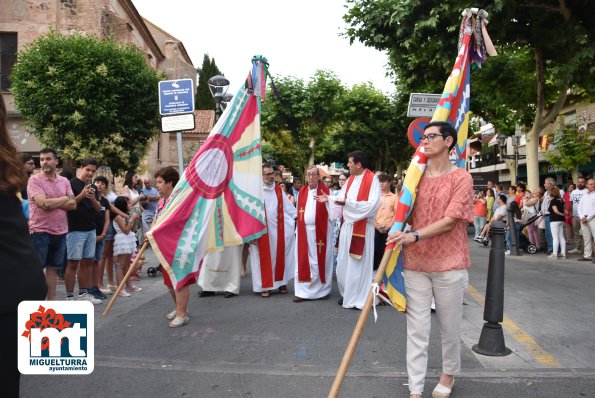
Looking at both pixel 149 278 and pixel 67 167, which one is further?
pixel 67 167

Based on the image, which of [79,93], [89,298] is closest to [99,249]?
[89,298]

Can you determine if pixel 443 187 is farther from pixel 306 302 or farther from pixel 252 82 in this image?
pixel 306 302

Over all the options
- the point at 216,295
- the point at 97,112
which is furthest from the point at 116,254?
the point at 97,112

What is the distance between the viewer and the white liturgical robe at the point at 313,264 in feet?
24.9

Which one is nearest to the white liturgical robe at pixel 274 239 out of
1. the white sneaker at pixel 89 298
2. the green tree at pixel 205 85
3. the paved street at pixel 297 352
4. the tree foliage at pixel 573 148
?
the paved street at pixel 297 352

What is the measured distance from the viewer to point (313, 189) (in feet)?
25.9

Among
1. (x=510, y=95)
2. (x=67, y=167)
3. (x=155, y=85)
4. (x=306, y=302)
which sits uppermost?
(x=155, y=85)

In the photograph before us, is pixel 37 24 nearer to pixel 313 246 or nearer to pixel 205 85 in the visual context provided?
pixel 313 246

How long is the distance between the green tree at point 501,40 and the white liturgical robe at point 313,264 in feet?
14.6

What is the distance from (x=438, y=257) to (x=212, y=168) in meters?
3.19

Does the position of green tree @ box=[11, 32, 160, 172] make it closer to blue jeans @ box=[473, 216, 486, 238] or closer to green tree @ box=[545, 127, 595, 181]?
blue jeans @ box=[473, 216, 486, 238]

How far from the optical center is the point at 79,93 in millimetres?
18719

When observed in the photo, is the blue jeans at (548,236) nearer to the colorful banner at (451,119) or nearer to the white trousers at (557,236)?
the white trousers at (557,236)

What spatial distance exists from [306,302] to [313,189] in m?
1.70
